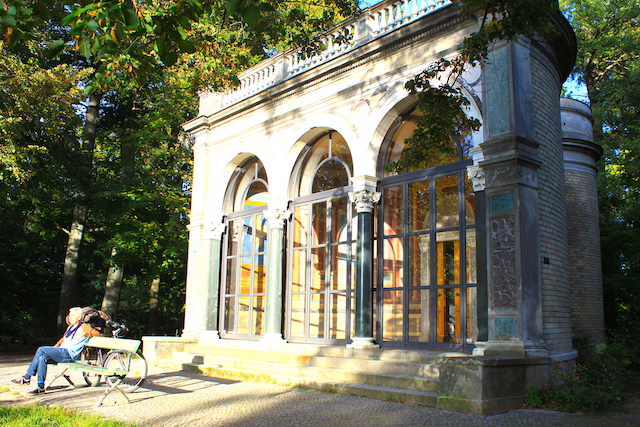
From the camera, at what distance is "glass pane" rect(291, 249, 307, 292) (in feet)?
41.4

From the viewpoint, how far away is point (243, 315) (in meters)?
14.0

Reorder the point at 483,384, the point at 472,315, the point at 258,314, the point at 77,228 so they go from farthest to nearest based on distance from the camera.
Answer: the point at 77,228 < the point at 258,314 < the point at 472,315 < the point at 483,384

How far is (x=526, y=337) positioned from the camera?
8.21 meters

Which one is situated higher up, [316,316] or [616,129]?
[616,129]

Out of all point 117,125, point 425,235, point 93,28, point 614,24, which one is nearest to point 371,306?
point 425,235

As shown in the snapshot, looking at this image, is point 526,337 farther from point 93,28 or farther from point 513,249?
point 93,28

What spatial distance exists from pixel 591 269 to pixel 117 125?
1776 centimetres

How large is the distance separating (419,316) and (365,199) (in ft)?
7.84

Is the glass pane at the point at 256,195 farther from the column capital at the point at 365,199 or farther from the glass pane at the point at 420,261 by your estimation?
the glass pane at the point at 420,261

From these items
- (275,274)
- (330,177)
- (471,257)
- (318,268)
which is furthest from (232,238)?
(471,257)

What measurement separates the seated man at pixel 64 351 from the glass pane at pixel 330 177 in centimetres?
563

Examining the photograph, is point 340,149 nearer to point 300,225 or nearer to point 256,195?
point 300,225

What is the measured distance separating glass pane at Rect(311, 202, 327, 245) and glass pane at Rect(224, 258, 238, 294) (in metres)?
2.94

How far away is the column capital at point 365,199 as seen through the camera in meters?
10.9
